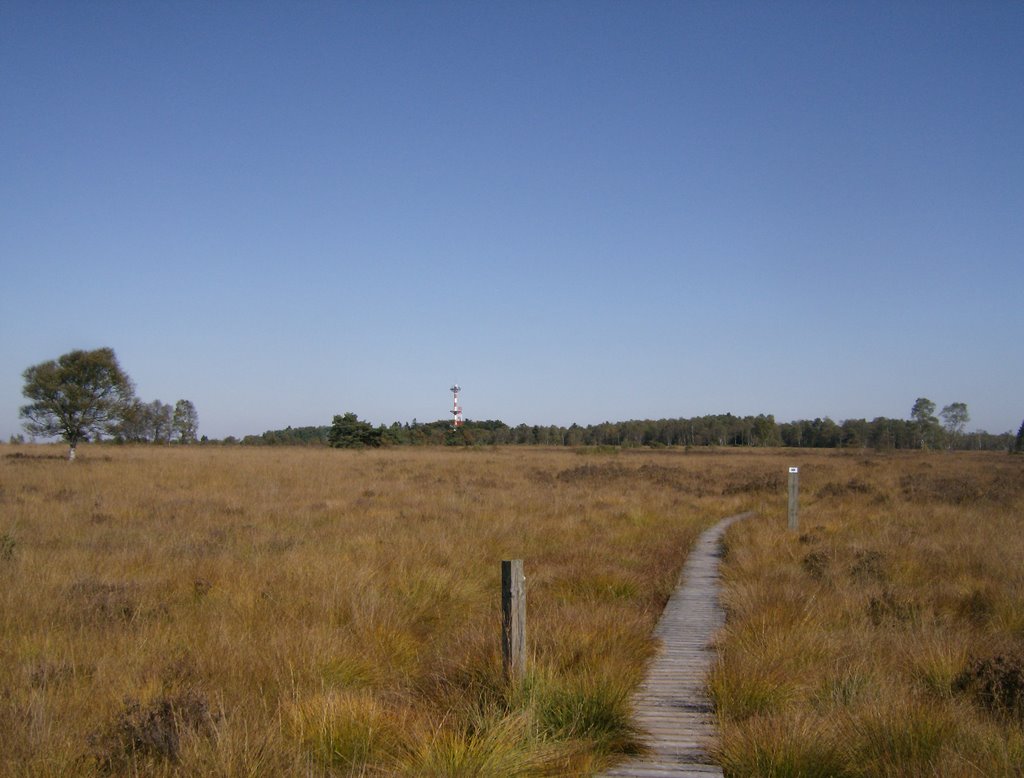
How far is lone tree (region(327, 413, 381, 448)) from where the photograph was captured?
8981cm

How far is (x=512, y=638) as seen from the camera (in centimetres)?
566

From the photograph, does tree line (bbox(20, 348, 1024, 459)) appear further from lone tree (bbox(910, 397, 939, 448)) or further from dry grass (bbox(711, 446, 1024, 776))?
dry grass (bbox(711, 446, 1024, 776))

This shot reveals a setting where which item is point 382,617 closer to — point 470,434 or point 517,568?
point 517,568

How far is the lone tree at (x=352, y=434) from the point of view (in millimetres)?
89812

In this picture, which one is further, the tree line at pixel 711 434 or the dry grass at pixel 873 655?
the tree line at pixel 711 434

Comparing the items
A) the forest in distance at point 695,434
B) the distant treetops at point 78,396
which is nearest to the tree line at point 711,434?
the forest in distance at point 695,434

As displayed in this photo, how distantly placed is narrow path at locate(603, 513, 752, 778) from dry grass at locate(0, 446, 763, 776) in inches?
8.2

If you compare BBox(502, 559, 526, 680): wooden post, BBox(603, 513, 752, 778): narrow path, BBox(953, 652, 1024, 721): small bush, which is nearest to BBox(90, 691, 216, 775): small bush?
BBox(502, 559, 526, 680): wooden post

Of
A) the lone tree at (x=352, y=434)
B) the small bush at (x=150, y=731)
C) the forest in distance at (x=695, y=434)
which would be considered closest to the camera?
the small bush at (x=150, y=731)

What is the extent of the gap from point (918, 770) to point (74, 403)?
4414 centimetres

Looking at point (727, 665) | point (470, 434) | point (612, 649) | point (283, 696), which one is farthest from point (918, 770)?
point (470, 434)

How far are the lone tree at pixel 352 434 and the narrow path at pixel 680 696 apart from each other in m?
81.4

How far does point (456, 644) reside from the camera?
279 inches

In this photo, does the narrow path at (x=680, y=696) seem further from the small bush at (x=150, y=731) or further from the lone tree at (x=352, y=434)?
the lone tree at (x=352, y=434)
